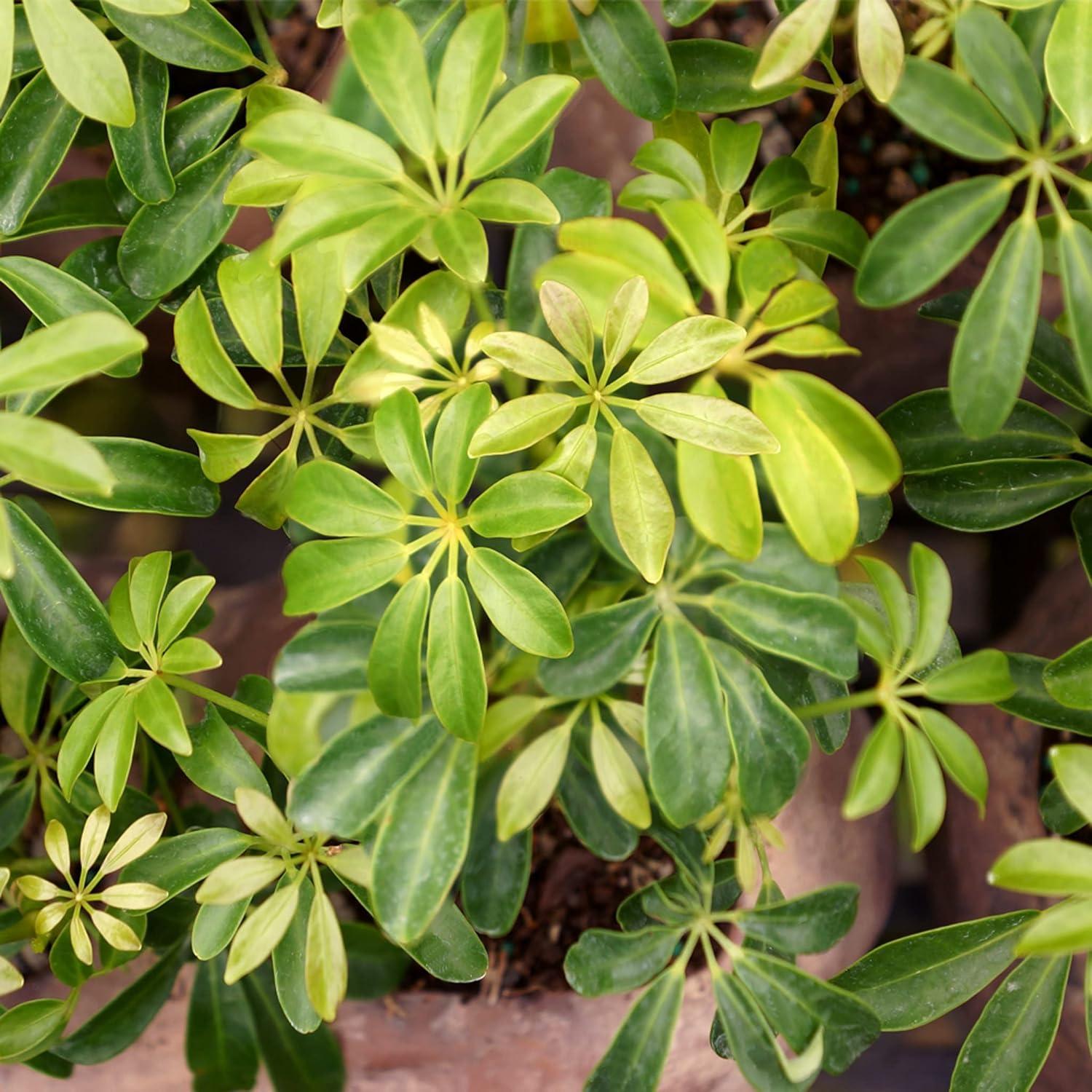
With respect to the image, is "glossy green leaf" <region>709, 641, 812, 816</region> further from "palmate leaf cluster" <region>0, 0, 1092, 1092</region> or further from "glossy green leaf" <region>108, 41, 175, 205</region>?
"glossy green leaf" <region>108, 41, 175, 205</region>

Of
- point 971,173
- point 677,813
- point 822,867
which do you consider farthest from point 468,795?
point 971,173

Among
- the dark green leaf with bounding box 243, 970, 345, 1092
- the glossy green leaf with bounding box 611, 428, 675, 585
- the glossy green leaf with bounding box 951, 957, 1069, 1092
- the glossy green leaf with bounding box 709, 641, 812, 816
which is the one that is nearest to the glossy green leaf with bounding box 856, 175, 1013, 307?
the glossy green leaf with bounding box 611, 428, 675, 585

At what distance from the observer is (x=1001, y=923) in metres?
0.67

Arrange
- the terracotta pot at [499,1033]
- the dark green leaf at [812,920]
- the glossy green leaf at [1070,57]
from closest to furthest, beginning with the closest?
the glossy green leaf at [1070,57], the dark green leaf at [812,920], the terracotta pot at [499,1033]

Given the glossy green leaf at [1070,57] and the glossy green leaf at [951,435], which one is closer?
the glossy green leaf at [1070,57]

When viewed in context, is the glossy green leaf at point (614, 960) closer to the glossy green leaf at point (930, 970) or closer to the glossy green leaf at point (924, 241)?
the glossy green leaf at point (930, 970)

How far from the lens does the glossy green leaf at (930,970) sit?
0.65 meters

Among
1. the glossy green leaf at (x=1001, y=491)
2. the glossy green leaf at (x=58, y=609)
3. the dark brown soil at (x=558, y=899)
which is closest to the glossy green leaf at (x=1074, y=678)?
the glossy green leaf at (x=1001, y=491)

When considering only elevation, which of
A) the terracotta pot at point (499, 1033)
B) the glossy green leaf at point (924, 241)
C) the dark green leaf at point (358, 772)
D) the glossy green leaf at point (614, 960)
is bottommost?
the terracotta pot at point (499, 1033)

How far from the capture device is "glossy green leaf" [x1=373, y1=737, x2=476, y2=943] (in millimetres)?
547

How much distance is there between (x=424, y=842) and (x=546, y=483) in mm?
235

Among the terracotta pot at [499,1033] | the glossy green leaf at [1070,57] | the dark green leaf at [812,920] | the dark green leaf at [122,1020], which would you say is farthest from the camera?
the terracotta pot at [499,1033]

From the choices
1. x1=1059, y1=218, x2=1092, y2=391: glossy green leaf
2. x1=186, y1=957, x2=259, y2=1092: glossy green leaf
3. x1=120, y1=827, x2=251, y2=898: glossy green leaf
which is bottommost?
x1=186, y1=957, x2=259, y2=1092: glossy green leaf

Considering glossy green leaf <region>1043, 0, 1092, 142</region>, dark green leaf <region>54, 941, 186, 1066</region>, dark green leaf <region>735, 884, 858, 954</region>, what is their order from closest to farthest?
1. glossy green leaf <region>1043, 0, 1092, 142</region>
2. dark green leaf <region>735, 884, 858, 954</region>
3. dark green leaf <region>54, 941, 186, 1066</region>
